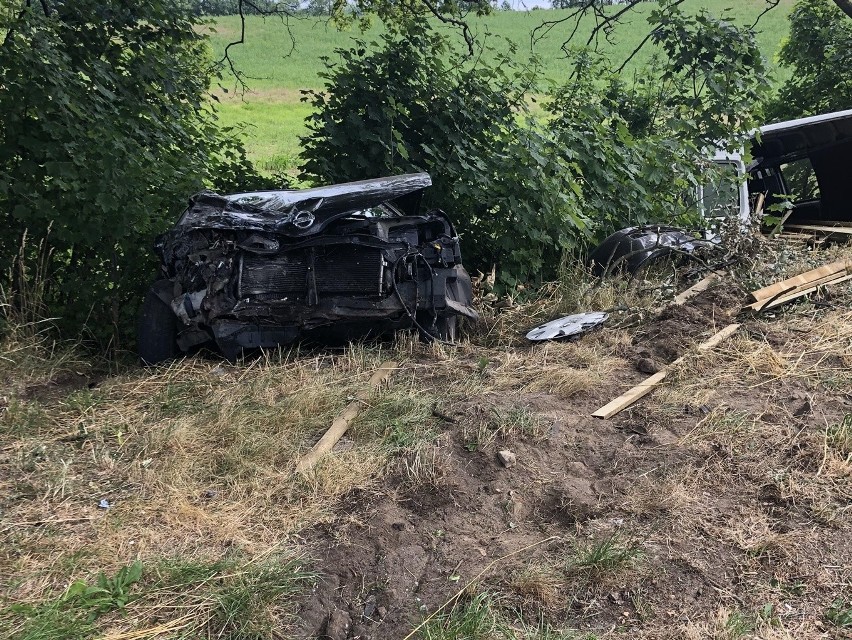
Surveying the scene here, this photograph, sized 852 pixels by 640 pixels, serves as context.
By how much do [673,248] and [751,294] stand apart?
1.19 m

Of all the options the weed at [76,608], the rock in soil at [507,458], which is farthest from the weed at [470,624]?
the weed at [76,608]

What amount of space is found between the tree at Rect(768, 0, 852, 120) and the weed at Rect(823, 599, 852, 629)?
1150cm

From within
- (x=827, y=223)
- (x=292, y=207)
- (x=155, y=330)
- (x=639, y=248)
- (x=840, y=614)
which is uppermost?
(x=292, y=207)

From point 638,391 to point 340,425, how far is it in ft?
6.25

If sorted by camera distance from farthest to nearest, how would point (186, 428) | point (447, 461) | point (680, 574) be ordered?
point (186, 428) → point (447, 461) → point (680, 574)

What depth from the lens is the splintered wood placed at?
5.65m

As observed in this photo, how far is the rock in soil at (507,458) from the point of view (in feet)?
12.1

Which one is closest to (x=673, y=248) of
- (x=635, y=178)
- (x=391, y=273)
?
(x=635, y=178)

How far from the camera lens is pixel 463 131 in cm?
813

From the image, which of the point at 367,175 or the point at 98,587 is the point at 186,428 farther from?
the point at 367,175

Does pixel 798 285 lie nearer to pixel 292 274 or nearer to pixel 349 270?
pixel 349 270

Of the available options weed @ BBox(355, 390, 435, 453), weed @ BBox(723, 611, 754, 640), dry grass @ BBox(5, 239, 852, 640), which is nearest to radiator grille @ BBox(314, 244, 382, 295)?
dry grass @ BBox(5, 239, 852, 640)

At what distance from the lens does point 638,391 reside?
447 cm

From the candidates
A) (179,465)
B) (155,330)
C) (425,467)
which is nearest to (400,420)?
(425,467)
